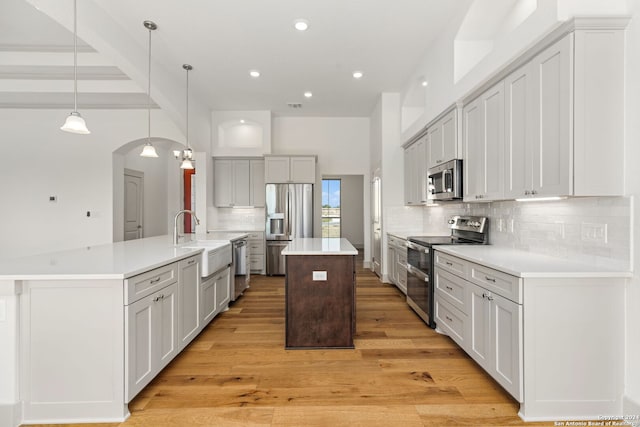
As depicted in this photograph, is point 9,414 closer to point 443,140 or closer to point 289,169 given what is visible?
point 443,140

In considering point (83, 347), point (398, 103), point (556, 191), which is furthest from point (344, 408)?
point (398, 103)

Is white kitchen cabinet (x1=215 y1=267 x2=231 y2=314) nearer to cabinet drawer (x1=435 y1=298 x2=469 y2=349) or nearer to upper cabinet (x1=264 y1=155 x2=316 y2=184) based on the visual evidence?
cabinet drawer (x1=435 y1=298 x2=469 y2=349)

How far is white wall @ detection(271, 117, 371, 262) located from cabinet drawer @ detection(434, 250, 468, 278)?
3.81m

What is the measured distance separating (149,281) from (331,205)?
8.18 m

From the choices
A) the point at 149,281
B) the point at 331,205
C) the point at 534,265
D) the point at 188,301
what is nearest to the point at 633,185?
the point at 534,265

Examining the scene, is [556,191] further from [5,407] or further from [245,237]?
[245,237]

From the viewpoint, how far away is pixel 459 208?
4129 millimetres

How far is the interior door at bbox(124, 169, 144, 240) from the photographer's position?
7082mm

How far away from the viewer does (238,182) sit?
652 centimetres

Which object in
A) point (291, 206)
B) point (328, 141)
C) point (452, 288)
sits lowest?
point (452, 288)

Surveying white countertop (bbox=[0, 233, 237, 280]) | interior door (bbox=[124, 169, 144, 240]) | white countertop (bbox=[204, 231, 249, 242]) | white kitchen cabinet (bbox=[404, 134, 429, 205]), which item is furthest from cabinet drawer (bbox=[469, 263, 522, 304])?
interior door (bbox=[124, 169, 144, 240])

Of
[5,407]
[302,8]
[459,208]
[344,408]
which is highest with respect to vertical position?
[302,8]

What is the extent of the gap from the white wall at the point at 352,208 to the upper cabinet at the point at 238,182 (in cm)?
416

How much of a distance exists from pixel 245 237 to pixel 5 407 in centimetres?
329
